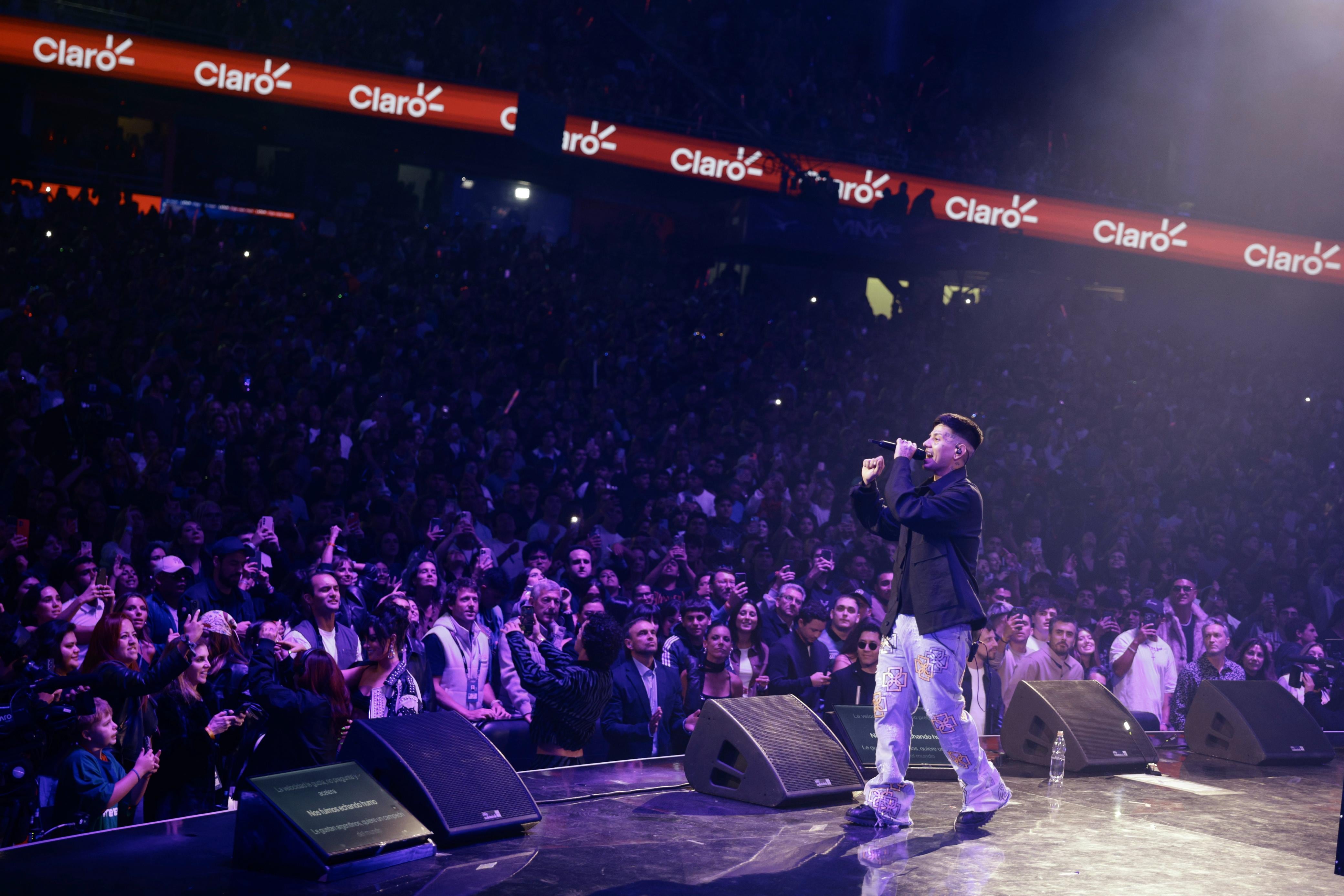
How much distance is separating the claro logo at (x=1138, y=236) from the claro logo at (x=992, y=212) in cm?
121

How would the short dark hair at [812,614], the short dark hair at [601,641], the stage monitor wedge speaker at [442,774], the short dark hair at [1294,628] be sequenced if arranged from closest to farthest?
the stage monitor wedge speaker at [442,774], the short dark hair at [601,641], the short dark hair at [812,614], the short dark hair at [1294,628]

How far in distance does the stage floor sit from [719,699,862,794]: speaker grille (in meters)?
0.13

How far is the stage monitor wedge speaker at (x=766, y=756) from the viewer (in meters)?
4.43

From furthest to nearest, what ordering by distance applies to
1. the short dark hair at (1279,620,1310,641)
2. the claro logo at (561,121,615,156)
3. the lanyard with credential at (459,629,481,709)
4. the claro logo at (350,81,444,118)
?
1. the claro logo at (561,121,615,156)
2. the claro logo at (350,81,444,118)
3. the short dark hair at (1279,620,1310,641)
4. the lanyard with credential at (459,629,481,709)

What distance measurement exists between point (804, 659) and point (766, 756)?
190 cm

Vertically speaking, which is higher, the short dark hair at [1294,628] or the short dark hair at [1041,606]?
the short dark hair at [1041,606]

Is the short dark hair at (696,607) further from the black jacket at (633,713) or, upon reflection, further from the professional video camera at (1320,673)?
the professional video camera at (1320,673)

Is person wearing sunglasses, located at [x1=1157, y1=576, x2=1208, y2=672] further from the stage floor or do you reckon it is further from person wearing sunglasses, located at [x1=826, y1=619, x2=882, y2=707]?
the stage floor

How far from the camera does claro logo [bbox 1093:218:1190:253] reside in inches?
744

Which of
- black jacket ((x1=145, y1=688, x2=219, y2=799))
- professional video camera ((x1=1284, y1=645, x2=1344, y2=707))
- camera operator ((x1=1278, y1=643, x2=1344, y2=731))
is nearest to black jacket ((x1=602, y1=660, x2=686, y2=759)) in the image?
black jacket ((x1=145, y1=688, x2=219, y2=799))

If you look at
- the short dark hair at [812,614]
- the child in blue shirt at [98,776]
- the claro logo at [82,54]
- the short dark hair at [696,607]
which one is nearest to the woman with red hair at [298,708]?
the child in blue shirt at [98,776]

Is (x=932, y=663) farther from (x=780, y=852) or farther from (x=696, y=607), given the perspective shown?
(x=696, y=607)

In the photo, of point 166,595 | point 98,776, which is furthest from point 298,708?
point 166,595

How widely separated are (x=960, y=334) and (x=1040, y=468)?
450cm
